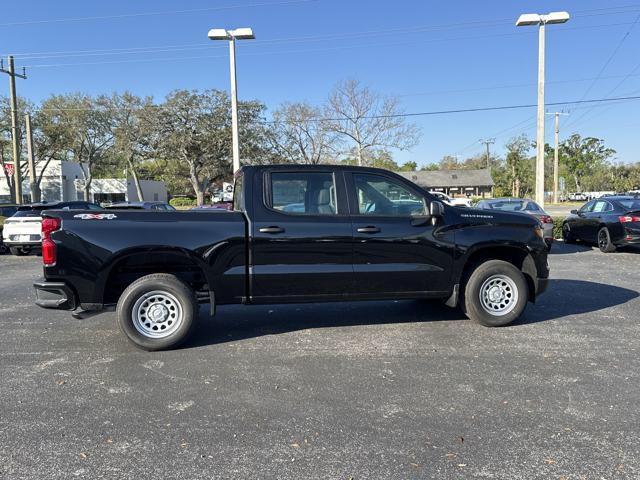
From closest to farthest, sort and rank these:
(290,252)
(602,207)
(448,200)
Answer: (290,252) → (602,207) → (448,200)

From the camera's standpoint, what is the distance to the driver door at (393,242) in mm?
5434

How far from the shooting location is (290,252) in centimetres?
525

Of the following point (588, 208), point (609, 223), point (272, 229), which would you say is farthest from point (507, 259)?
point (588, 208)

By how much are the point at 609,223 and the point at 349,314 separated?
9.60 m

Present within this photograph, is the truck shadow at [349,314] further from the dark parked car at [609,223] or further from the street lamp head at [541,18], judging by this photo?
the street lamp head at [541,18]

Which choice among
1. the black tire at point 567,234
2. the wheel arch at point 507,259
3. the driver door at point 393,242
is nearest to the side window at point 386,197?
the driver door at point 393,242

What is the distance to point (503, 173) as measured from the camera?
7169 cm

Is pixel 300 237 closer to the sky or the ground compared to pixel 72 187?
closer to the ground

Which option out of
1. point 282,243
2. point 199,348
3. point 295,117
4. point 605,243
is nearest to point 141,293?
point 199,348

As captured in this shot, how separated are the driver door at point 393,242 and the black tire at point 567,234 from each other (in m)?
11.5

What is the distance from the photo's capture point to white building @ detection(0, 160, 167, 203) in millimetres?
53438

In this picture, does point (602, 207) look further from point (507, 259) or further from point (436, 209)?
point (436, 209)

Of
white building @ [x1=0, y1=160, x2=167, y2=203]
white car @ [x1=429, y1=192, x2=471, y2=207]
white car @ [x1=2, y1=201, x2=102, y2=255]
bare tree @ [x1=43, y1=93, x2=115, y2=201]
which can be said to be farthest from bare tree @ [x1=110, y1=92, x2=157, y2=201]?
white car @ [x1=2, y1=201, x2=102, y2=255]

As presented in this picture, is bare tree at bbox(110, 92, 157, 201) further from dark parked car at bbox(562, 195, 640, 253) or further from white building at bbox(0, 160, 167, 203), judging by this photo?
dark parked car at bbox(562, 195, 640, 253)
